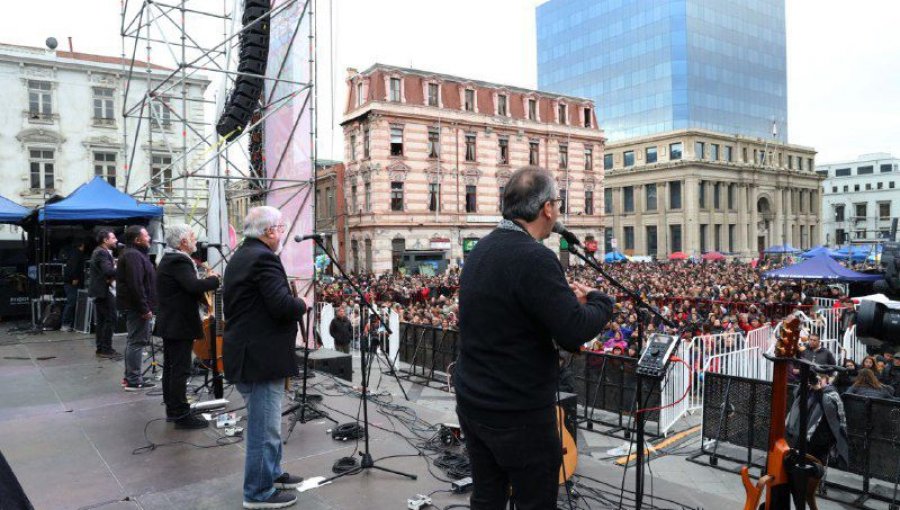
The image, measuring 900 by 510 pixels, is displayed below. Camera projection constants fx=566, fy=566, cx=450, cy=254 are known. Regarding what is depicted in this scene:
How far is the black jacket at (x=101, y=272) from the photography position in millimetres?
8594

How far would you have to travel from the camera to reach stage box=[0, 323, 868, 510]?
3984 mm

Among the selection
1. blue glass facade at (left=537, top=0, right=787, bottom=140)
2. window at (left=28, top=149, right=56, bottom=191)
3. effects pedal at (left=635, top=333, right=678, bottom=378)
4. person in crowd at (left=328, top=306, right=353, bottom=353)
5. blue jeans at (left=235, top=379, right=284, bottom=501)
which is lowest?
person in crowd at (left=328, top=306, right=353, bottom=353)

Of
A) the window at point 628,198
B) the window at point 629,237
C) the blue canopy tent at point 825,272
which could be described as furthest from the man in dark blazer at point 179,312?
the window at point 629,237

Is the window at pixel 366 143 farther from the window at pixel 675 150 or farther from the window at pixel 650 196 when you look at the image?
the window at pixel 675 150

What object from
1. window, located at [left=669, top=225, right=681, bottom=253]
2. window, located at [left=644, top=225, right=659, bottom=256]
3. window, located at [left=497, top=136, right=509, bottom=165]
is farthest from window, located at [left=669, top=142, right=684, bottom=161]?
window, located at [left=497, top=136, right=509, bottom=165]

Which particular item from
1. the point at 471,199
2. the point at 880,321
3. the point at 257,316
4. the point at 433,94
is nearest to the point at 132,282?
the point at 257,316

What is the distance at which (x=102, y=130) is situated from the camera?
34.0 meters

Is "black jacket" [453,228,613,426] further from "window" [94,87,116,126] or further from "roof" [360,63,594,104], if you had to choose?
"window" [94,87,116,126]

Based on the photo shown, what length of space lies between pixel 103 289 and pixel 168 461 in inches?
210

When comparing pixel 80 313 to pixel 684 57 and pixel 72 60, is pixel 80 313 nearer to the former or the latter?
pixel 72 60

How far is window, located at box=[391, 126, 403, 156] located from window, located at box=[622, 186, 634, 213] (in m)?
36.8

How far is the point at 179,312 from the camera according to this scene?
18.0 feet

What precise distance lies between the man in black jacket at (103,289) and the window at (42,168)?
29556mm

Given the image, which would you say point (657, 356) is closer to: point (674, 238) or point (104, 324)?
point (104, 324)
